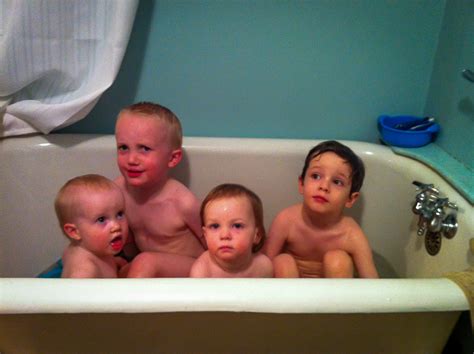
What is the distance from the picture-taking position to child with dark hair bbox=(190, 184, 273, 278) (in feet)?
3.05

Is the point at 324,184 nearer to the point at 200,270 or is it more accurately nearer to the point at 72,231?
the point at 200,270

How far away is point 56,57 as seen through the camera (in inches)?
48.0

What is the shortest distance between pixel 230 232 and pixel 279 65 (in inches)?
24.7

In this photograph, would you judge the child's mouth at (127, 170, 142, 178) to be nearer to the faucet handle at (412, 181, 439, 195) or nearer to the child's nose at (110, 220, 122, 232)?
the child's nose at (110, 220, 122, 232)

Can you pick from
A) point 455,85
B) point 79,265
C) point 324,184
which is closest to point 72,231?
point 79,265

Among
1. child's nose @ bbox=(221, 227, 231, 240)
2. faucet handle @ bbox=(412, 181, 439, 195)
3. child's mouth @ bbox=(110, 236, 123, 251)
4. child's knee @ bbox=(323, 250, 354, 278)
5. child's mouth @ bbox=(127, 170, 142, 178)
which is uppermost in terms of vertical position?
faucet handle @ bbox=(412, 181, 439, 195)

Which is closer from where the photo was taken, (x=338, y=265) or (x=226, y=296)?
(x=226, y=296)

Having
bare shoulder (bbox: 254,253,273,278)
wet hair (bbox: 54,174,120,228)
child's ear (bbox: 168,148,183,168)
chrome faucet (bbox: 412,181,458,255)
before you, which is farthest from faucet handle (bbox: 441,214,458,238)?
wet hair (bbox: 54,174,120,228)

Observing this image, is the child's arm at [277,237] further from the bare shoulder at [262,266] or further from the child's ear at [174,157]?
the child's ear at [174,157]

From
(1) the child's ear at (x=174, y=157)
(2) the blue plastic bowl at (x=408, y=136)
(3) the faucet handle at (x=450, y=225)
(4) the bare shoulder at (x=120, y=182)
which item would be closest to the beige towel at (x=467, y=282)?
(3) the faucet handle at (x=450, y=225)

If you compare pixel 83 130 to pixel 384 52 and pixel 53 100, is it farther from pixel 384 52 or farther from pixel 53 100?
pixel 384 52

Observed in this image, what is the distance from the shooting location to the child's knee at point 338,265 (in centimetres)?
106

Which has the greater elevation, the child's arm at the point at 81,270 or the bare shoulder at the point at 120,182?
the bare shoulder at the point at 120,182

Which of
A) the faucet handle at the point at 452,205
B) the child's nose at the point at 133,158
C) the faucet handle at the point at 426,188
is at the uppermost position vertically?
the child's nose at the point at 133,158
